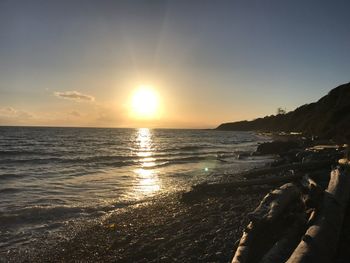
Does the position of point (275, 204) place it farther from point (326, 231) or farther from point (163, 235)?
point (163, 235)

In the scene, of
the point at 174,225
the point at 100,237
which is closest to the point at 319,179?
the point at 174,225

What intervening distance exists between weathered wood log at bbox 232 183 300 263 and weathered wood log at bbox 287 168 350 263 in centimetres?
97

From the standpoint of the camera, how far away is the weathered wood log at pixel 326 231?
211 inches

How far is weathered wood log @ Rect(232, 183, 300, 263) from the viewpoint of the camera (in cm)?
624

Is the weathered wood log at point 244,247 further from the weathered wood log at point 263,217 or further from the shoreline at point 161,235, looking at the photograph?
the shoreline at point 161,235

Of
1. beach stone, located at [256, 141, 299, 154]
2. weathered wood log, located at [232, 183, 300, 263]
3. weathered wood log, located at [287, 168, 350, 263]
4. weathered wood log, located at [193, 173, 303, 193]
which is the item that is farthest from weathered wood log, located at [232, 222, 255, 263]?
beach stone, located at [256, 141, 299, 154]

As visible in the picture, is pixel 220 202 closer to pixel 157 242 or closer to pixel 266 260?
pixel 157 242

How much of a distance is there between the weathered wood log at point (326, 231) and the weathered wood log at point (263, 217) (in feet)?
3.18

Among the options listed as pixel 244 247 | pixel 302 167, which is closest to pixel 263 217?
pixel 244 247

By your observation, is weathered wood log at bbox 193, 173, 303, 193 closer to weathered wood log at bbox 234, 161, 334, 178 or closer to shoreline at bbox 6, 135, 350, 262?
shoreline at bbox 6, 135, 350, 262

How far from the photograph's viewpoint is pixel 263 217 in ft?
24.9

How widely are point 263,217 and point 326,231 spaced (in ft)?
5.13

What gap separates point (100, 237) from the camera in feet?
30.4

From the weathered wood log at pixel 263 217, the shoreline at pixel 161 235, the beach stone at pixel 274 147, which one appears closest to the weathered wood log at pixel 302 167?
the shoreline at pixel 161 235
